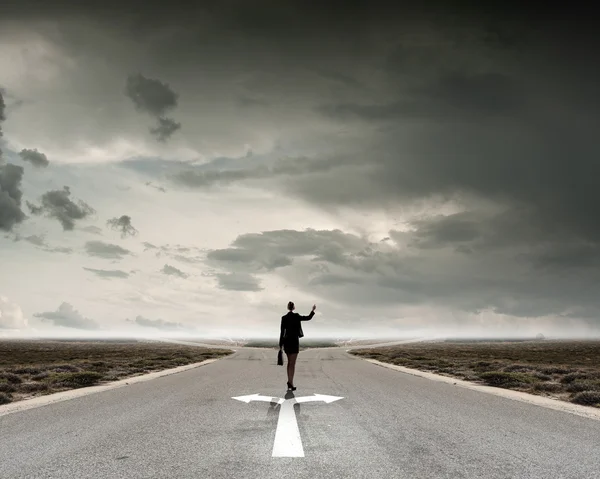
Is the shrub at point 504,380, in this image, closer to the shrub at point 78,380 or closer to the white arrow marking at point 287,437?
the white arrow marking at point 287,437

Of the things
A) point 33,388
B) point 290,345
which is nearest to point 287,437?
point 290,345

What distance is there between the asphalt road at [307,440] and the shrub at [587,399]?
9.59 feet

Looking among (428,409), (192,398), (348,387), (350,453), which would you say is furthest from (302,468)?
(348,387)

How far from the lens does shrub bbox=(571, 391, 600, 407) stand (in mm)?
14270

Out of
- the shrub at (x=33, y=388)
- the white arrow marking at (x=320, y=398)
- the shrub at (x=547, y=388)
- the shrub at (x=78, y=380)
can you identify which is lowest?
the shrub at (x=33, y=388)

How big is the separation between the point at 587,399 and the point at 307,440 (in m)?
11.5

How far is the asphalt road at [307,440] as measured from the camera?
18.9ft

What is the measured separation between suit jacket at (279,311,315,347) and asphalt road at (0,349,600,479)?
8.43 ft

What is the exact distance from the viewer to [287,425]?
8883mm

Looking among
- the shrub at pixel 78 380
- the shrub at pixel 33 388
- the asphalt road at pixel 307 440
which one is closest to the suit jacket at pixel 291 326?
the asphalt road at pixel 307 440

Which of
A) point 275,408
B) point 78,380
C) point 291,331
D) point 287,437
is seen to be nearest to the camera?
point 287,437

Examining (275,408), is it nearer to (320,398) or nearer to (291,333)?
(320,398)

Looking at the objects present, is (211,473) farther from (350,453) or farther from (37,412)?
(37,412)

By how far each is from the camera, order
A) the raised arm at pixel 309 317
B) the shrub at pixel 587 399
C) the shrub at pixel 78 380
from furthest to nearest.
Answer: the shrub at pixel 78 380
the shrub at pixel 587 399
the raised arm at pixel 309 317
